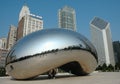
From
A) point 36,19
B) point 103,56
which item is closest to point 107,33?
point 103,56

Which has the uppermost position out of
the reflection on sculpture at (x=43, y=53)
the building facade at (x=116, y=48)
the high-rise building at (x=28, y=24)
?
the high-rise building at (x=28, y=24)

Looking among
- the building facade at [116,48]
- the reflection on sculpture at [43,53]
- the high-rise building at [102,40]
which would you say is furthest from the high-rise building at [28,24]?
the reflection on sculpture at [43,53]

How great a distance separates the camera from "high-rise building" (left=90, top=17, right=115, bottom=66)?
15765 cm

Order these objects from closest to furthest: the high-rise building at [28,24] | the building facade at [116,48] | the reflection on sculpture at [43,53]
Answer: the reflection on sculpture at [43,53]
the high-rise building at [28,24]
the building facade at [116,48]

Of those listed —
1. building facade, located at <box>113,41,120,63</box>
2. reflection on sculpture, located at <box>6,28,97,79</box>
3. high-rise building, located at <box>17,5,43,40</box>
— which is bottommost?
reflection on sculpture, located at <box>6,28,97,79</box>

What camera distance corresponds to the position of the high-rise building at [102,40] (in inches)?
6207

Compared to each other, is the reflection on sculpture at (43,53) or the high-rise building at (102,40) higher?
the high-rise building at (102,40)

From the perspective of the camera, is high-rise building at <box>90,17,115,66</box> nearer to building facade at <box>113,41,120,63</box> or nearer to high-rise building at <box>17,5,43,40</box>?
building facade at <box>113,41,120,63</box>

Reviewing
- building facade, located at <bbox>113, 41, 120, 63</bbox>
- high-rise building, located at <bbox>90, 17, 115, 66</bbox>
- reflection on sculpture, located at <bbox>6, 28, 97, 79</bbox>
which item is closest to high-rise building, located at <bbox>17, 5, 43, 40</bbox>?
high-rise building, located at <bbox>90, 17, 115, 66</bbox>

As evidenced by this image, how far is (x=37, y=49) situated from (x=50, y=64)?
1764 mm

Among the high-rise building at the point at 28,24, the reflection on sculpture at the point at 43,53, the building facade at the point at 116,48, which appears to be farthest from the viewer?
the building facade at the point at 116,48

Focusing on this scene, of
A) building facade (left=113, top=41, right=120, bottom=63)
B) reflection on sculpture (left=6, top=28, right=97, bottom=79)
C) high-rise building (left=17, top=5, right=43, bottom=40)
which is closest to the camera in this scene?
reflection on sculpture (left=6, top=28, right=97, bottom=79)

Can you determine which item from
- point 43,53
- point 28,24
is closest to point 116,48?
point 28,24

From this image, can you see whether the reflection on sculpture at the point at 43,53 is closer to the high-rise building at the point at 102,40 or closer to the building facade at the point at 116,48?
the high-rise building at the point at 102,40
